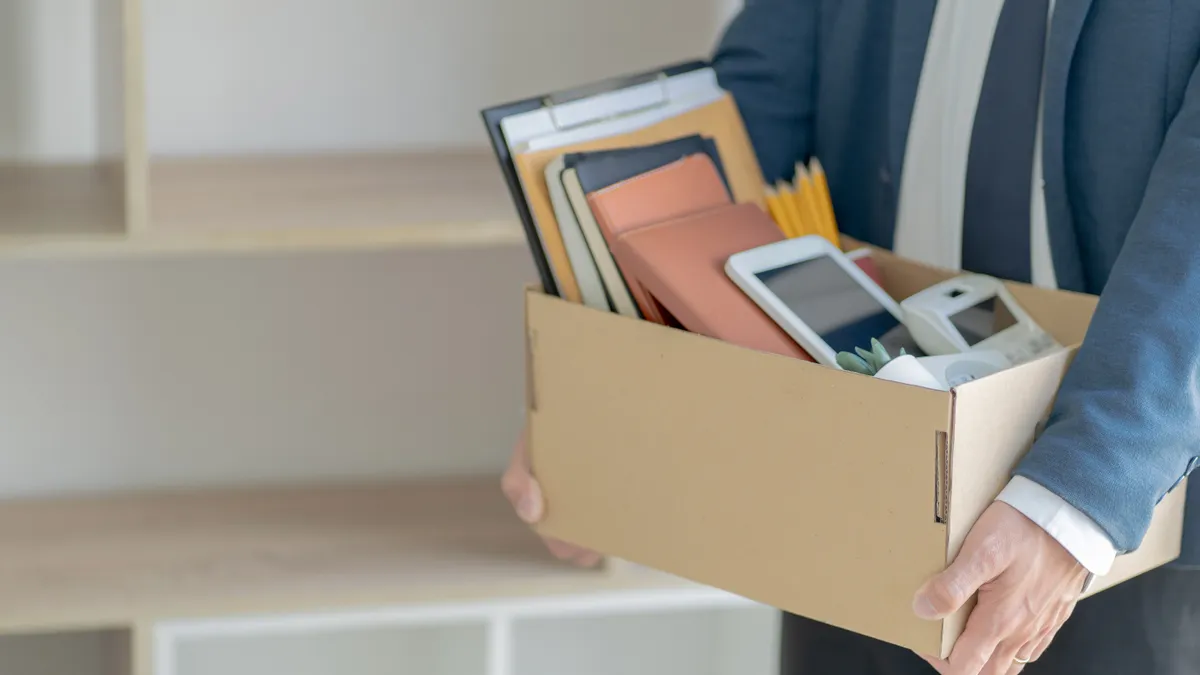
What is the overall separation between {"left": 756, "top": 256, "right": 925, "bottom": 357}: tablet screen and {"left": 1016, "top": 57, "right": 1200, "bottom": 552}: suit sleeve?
0.50ft

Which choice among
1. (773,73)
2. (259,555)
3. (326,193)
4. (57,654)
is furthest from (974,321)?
(57,654)

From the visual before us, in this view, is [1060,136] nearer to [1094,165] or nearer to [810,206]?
[1094,165]

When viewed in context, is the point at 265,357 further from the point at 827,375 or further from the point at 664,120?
the point at 827,375

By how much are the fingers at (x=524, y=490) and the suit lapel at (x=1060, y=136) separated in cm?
44

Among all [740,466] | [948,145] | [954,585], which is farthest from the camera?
[948,145]

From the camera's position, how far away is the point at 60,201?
133cm

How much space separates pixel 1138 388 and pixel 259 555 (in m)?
0.95

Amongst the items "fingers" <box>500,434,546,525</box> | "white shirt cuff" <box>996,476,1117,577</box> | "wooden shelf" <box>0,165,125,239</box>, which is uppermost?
"wooden shelf" <box>0,165,125,239</box>

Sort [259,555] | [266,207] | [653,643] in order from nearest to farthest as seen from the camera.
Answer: [266,207] < [259,555] < [653,643]

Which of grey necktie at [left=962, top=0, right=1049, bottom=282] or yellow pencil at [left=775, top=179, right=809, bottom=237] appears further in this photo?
yellow pencil at [left=775, top=179, right=809, bottom=237]

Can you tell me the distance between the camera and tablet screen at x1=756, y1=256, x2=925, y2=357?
0.93m

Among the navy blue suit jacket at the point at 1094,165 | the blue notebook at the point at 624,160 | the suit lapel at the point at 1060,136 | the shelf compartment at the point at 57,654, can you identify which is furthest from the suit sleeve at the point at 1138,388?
the shelf compartment at the point at 57,654

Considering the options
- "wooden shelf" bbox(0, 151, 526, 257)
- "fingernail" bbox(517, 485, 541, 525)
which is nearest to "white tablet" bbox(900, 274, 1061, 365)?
"fingernail" bbox(517, 485, 541, 525)

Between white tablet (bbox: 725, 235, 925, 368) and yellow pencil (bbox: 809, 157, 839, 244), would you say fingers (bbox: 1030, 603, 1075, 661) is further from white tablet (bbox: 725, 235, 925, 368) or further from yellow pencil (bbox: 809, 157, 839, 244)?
yellow pencil (bbox: 809, 157, 839, 244)
